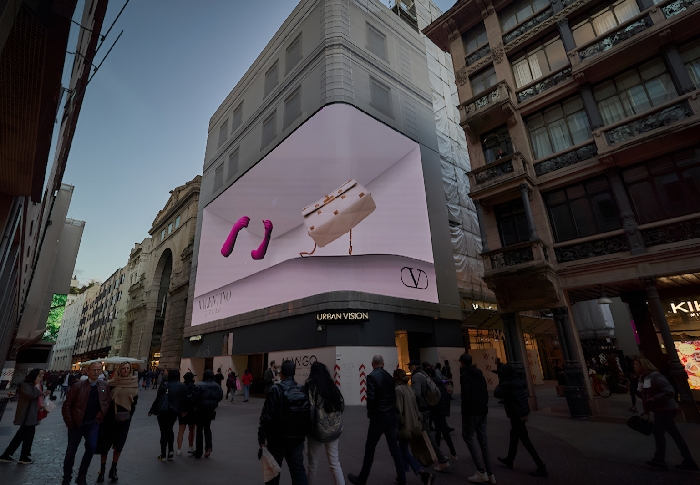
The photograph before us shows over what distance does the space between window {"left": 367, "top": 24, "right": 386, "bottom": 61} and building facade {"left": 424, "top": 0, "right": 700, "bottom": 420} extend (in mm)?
9519

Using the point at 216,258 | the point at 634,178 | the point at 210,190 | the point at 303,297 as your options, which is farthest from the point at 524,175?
the point at 210,190

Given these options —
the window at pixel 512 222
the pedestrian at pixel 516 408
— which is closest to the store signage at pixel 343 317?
the window at pixel 512 222

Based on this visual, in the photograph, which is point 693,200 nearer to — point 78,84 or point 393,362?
point 393,362

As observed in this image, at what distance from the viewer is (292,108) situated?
903 inches

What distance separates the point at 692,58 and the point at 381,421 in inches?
587

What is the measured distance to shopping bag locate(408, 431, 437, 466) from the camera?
16.7ft

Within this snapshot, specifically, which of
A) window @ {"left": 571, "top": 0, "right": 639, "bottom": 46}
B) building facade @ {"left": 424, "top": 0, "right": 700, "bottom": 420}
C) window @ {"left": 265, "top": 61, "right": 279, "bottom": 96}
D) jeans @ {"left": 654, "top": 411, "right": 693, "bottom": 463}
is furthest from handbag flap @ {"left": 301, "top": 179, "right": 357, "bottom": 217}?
jeans @ {"left": 654, "top": 411, "right": 693, "bottom": 463}

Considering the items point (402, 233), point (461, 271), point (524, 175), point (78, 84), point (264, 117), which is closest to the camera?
point (78, 84)

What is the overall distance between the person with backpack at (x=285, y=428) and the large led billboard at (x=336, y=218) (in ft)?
43.8

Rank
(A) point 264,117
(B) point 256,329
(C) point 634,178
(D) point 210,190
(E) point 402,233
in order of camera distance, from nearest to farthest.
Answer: (C) point 634,178 → (E) point 402,233 → (B) point 256,329 → (A) point 264,117 → (D) point 210,190

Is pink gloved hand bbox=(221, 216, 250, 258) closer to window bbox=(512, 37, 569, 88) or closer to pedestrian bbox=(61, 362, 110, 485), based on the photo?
window bbox=(512, 37, 569, 88)

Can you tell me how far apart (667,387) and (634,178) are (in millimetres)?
8621

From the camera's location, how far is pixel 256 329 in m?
21.2

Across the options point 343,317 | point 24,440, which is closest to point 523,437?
point 24,440
